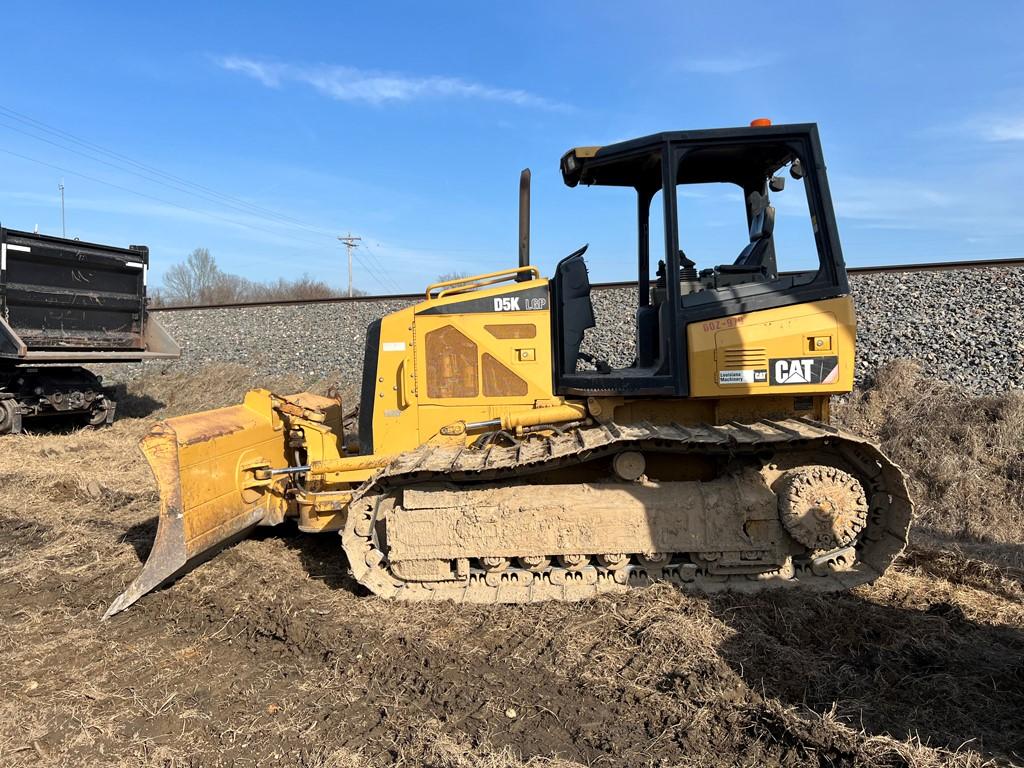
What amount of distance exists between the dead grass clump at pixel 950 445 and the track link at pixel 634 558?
2.67m

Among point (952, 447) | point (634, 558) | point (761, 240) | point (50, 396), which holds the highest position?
point (761, 240)

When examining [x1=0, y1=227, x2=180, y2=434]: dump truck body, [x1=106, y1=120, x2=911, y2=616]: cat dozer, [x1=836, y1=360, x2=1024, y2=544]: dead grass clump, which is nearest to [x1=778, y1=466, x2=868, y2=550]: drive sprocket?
[x1=106, y1=120, x2=911, y2=616]: cat dozer

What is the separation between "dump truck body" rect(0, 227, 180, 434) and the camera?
10531 millimetres

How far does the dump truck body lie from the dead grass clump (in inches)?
450

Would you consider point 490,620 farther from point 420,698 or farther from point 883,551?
point 883,551

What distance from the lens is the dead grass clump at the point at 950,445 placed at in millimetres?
6840

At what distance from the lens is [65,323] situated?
1127 cm

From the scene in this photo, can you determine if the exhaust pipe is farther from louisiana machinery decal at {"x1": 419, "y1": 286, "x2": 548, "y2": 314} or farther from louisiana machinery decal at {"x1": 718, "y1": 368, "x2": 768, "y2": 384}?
louisiana machinery decal at {"x1": 718, "y1": 368, "x2": 768, "y2": 384}

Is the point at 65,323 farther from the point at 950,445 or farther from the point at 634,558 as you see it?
the point at 950,445

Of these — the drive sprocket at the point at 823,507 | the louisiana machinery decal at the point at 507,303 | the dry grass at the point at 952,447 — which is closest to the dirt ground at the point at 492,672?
the drive sprocket at the point at 823,507

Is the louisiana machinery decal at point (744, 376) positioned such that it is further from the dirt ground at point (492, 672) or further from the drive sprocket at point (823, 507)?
the dirt ground at point (492, 672)

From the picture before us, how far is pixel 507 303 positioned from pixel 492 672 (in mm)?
2558

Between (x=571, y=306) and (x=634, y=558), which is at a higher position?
(x=571, y=306)

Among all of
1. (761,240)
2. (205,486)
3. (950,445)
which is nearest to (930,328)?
(950,445)
